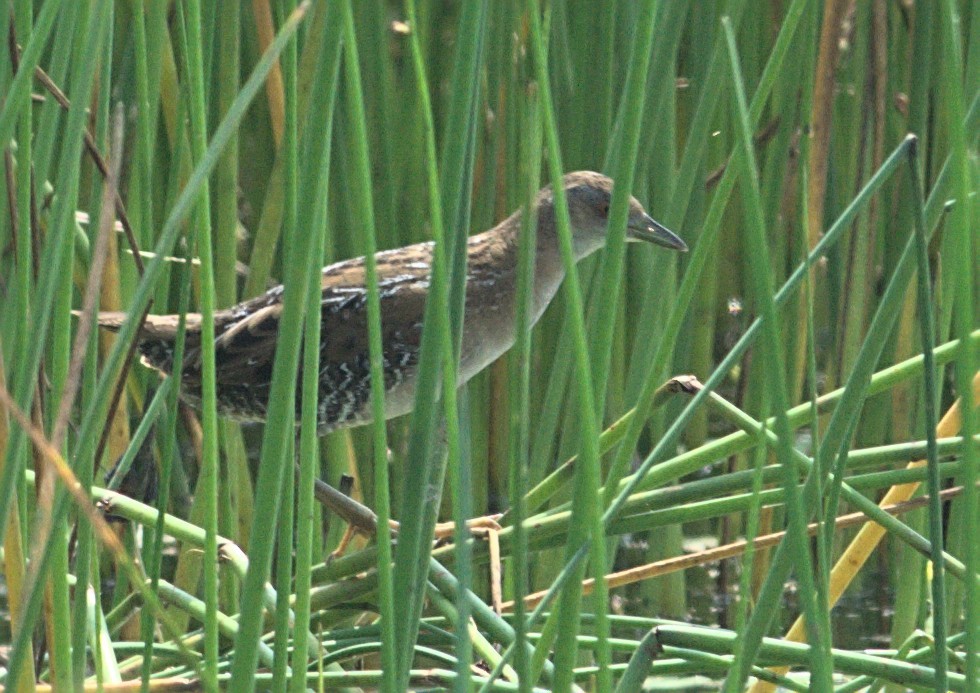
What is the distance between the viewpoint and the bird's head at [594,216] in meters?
2.58

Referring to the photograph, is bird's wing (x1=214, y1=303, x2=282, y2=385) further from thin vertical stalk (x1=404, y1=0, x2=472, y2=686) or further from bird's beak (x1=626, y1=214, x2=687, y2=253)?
thin vertical stalk (x1=404, y1=0, x2=472, y2=686)

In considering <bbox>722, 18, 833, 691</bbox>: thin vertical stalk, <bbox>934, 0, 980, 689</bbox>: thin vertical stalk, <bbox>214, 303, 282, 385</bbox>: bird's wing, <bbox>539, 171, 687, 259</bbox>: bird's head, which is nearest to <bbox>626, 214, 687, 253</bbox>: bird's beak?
<bbox>539, 171, 687, 259</bbox>: bird's head

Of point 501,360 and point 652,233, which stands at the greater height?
point 652,233

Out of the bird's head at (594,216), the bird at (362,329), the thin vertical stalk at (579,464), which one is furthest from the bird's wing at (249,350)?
the thin vertical stalk at (579,464)

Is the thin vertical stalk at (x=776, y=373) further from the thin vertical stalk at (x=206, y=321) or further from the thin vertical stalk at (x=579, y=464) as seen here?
the thin vertical stalk at (x=206, y=321)

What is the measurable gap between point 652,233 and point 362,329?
56 centimetres

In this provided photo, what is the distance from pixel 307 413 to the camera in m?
1.25

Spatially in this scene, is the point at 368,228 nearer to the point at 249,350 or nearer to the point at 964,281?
the point at 964,281

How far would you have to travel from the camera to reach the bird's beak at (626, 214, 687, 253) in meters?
2.54

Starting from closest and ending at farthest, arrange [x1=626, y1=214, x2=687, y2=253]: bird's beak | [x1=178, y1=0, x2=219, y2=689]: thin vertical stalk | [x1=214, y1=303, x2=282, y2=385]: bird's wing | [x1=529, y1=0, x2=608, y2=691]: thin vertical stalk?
[x1=529, y1=0, x2=608, y2=691]: thin vertical stalk → [x1=178, y1=0, x2=219, y2=689]: thin vertical stalk → [x1=626, y1=214, x2=687, y2=253]: bird's beak → [x1=214, y1=303, x2=282, y2=385]: bird's wing

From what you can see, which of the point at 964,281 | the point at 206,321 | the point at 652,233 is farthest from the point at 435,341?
the point at 652,233

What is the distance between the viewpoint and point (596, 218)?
2900 millimetres

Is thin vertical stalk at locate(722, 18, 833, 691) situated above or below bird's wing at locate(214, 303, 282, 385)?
above

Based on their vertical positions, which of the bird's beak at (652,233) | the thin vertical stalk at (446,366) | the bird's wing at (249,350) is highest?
the thin vertical stalk at (446,366)
